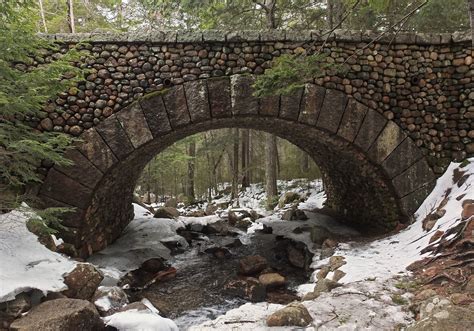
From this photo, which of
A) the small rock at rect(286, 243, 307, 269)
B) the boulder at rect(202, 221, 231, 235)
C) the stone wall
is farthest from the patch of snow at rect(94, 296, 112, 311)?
the boulder at rect(202, 221, 231, 235)

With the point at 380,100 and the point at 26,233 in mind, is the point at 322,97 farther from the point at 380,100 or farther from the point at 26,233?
the point at 26,233

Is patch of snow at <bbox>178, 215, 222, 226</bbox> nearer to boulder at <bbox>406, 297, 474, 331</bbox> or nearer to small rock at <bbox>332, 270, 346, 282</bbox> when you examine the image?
small rock at <bbox>332, 270, 346, 282</bbox>

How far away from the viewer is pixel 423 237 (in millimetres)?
5344

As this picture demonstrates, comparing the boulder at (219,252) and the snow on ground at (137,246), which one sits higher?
the snow on ground at (137,246)

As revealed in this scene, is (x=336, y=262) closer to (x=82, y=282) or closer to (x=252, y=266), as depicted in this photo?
(x=252, y=266)

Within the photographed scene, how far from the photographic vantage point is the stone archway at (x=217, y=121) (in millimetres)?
5684

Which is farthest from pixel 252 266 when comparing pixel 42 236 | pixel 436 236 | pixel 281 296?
pixel 42 236

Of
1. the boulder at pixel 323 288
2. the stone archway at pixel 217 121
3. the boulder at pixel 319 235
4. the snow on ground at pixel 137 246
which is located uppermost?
the stone archway at pixel 217 121

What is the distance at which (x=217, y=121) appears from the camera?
6531 mm

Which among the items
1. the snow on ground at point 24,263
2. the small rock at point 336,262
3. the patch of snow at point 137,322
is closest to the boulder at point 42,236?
the snow on ground at point 24,263

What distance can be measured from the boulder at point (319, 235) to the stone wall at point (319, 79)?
Answer: 2471 millimetres

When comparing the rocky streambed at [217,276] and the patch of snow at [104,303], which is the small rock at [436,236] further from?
the patch of snow at [104,303]

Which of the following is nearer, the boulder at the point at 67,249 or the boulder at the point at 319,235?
the boulder at the point at 67,249

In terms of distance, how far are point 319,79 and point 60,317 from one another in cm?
526
